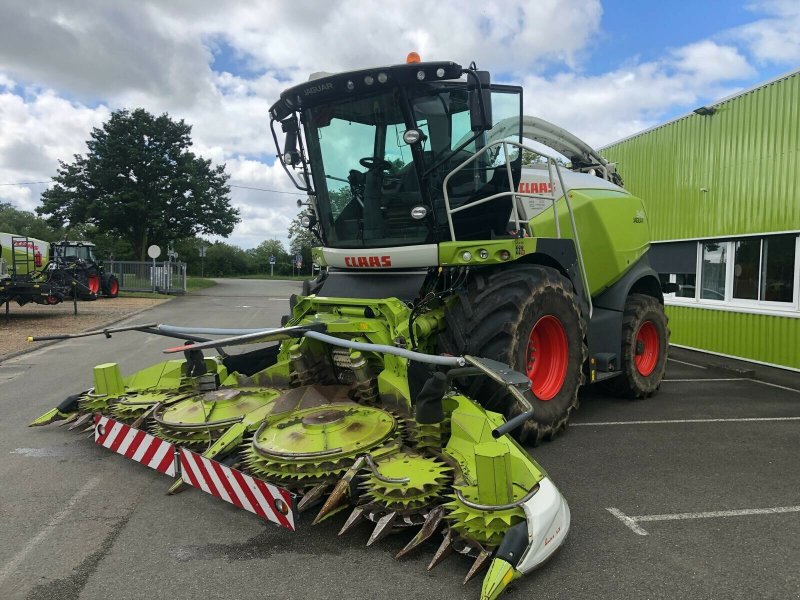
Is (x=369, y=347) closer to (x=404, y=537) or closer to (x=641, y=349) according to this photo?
(x=404, y=537)

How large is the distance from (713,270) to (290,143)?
338 inches

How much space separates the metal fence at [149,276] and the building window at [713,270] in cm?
2399

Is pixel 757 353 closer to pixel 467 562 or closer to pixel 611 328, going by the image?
pixel 611 328

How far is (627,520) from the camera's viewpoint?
142 inches

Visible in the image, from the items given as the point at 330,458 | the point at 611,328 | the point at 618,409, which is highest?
the point at 611,328

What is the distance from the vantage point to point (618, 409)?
6.57 meters

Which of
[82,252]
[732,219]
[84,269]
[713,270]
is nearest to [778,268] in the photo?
[732,219]

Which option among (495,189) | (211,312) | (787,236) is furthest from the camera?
(211,312)

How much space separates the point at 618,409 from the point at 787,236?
4.70 m

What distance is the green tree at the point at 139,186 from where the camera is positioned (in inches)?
1353

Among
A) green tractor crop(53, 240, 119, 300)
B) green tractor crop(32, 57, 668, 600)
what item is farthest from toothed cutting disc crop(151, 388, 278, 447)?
green tractor crop(53, 240, 119, 300)

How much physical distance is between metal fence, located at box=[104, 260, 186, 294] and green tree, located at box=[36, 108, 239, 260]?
6.83m

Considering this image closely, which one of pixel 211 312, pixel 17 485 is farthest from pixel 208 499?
pixel 211 312

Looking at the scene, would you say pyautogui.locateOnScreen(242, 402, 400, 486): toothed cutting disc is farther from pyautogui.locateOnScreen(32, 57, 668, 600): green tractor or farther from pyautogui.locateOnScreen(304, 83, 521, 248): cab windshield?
pyautogui.locateOnScreen(304, 83, 521, 248): cab windshield
